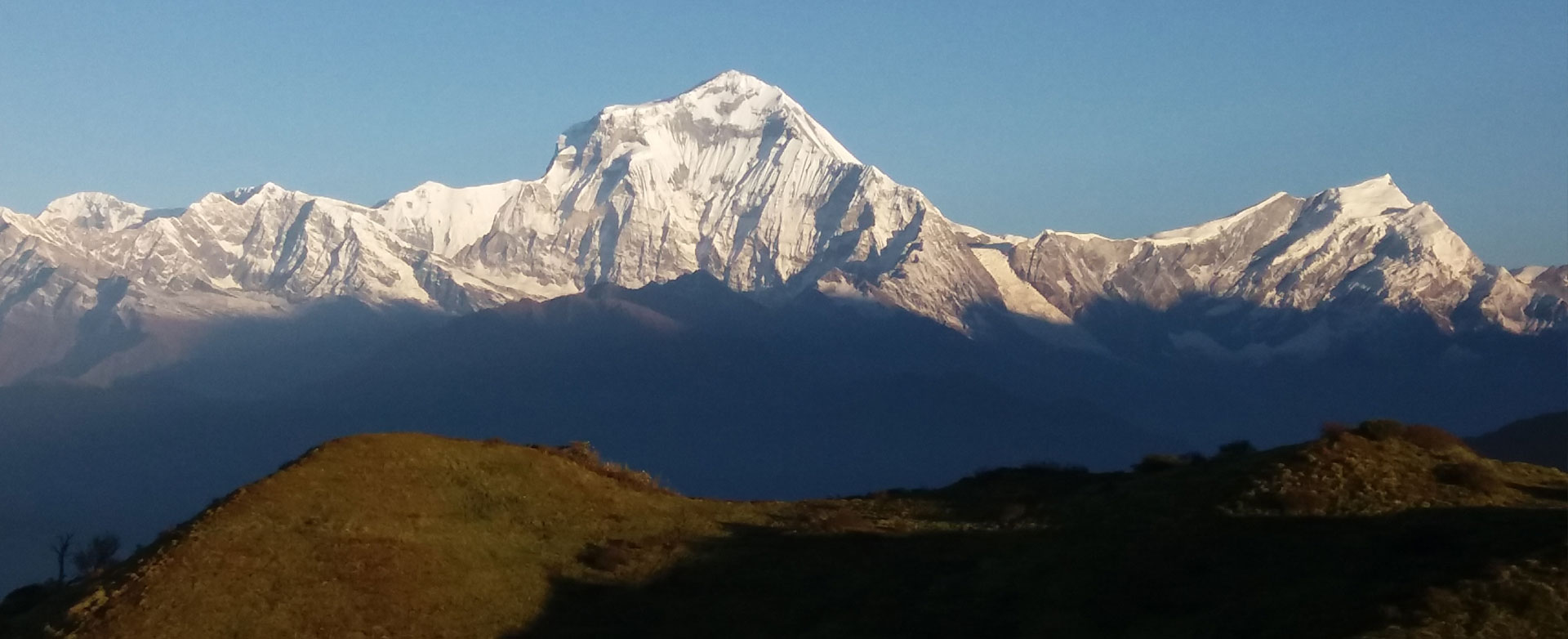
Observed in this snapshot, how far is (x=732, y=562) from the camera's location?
58094 millimetres

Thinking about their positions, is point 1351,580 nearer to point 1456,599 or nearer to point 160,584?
point 1456,599

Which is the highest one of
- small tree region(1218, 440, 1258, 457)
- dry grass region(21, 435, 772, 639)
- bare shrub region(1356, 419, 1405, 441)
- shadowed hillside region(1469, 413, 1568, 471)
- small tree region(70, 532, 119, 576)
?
shadowed hillside region(1469, 413, 1568, 471)

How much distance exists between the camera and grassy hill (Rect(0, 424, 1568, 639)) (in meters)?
47.3

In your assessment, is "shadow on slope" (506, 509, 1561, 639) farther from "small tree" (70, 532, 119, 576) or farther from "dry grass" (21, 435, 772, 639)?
"small tree" (70, 532, 119, 576)

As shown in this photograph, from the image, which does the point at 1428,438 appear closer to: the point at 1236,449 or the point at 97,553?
the point at 1236,449

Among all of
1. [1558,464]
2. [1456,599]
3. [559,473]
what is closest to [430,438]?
[559,473]

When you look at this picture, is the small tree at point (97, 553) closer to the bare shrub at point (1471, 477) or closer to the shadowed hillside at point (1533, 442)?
the bare shrub at point (1471, 477)

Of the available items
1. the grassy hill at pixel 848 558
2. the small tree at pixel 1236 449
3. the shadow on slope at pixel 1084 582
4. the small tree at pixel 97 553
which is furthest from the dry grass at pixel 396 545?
the small tree at pixel 97 553

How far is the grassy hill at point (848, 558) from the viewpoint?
4728 centimetres

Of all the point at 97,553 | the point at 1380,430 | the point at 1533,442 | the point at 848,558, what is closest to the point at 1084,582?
the point at 848,558

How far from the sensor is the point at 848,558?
5756 centimetres

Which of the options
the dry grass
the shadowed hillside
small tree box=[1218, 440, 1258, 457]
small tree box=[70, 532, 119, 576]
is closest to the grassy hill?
the dry grass

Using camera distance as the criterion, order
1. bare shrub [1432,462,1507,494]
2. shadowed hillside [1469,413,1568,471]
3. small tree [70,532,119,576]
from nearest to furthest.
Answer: bare shrub [1432,462,1507,494] < small tree [70,532,119,576] < shadowed hillside [1469,413,1568,471]

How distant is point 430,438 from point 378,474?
5589 millimetres
